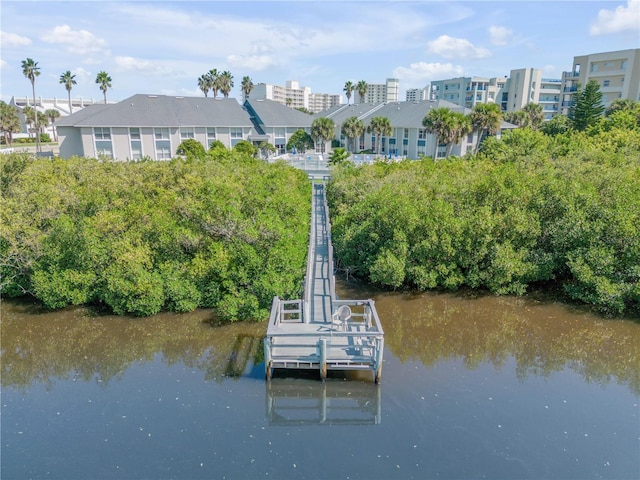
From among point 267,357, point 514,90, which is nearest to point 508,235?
point 267,357

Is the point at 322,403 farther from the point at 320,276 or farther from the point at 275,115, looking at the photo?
the point at 275,115

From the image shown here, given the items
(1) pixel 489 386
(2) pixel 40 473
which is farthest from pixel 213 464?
(1) pixel 489 386

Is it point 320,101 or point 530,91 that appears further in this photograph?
point 320,101

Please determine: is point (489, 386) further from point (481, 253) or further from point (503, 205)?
point (503, 205)

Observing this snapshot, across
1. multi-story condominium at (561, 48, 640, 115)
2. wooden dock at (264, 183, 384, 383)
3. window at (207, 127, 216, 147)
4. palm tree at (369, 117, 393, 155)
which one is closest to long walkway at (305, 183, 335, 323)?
wooden dock at (264, 183, 384, 383)

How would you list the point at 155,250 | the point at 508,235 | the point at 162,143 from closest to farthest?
the point at 155,250 → the point at 508,235 → the point at 162,143
